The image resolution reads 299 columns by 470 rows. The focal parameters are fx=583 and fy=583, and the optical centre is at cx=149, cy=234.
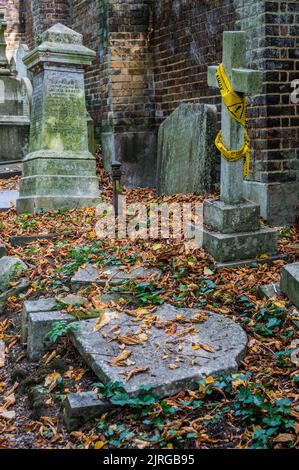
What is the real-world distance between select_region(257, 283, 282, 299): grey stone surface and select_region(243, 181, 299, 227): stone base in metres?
2.54

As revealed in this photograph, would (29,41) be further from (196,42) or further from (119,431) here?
(119,431)

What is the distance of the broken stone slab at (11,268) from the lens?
5.54m

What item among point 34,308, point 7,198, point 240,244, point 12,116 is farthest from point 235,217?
point 12,116

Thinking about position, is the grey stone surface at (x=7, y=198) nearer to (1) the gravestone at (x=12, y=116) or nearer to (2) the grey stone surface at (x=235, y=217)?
(1) the gravestone at (x=12, y=116)

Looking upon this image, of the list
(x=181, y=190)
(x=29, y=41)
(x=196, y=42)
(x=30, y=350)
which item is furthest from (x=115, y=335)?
(x=29, y=41)

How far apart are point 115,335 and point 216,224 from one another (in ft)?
6.46

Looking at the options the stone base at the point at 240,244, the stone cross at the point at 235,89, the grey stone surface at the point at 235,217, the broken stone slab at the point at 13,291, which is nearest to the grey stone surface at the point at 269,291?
the stone base at the point at 240,244

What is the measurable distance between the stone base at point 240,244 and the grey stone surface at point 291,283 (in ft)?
2.83

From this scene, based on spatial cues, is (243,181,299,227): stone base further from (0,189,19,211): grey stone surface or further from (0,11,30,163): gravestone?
(0,11,30,163): gravestone

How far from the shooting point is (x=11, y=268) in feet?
18.4

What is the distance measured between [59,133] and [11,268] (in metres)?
3.03

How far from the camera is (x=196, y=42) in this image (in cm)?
952

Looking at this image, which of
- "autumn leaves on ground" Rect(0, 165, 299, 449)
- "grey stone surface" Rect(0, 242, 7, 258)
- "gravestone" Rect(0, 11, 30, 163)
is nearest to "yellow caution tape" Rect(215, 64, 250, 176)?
"autumn leaves on ground" Rect(0, 165, 299, 449)

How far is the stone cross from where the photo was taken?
5.34m
